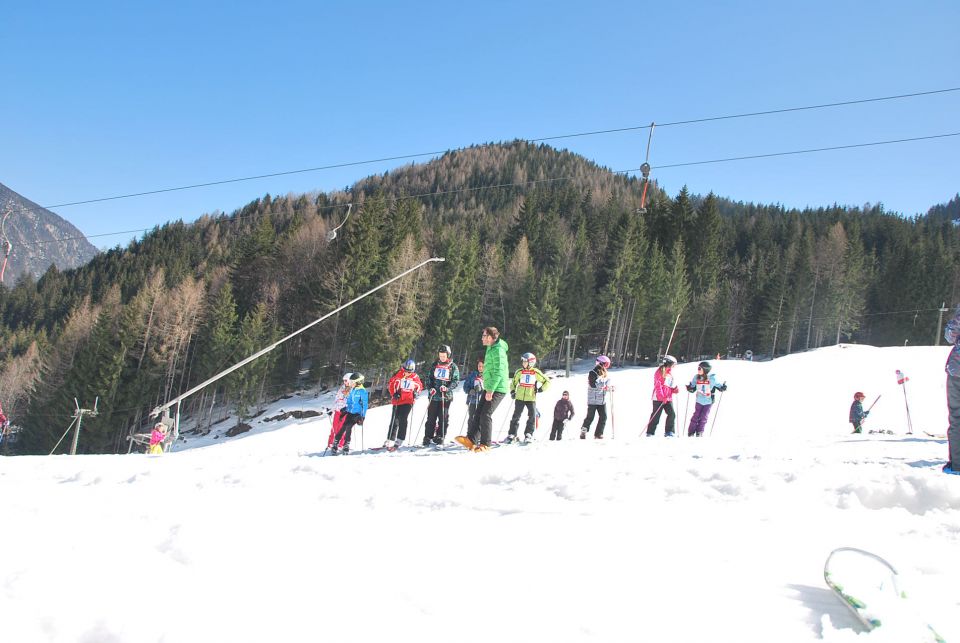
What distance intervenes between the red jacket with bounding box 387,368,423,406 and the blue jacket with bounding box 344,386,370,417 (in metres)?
0.55

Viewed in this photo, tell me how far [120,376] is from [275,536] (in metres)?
46.1

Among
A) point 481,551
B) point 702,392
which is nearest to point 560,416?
point 702,392

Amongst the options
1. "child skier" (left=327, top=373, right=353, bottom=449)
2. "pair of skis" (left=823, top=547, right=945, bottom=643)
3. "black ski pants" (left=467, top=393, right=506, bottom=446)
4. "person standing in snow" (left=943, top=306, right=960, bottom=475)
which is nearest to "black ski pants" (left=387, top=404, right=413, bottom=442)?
"child skier" (left=327, top=373, right=353, bottom=449)

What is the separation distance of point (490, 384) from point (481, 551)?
5702 mm

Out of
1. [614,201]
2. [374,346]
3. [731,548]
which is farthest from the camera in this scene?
[614,201]

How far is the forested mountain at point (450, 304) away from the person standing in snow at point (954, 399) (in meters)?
24.7

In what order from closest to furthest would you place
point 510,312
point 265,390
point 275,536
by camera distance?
point 275,536
point 265,390
point 510,312

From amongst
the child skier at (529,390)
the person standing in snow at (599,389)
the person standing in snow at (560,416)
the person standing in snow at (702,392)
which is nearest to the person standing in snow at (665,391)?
the person standing in snow at (702,392)

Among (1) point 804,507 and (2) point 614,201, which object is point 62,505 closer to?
(1) point 804,507

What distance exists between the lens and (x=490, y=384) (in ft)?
29.0

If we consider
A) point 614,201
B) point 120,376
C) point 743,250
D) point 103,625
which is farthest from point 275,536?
point 743,250

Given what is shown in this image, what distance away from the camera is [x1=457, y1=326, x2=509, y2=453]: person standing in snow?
8.82 m

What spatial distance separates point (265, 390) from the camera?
43.7m

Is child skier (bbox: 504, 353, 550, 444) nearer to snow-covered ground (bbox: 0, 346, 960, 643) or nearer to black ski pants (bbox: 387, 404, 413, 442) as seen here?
black ski pants (bbox: 387, 404, 413, 442)
